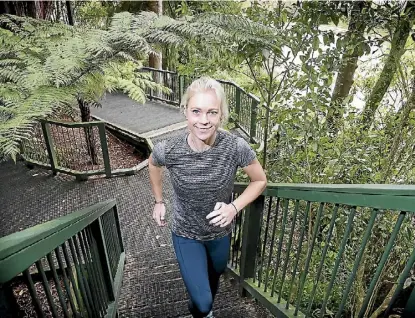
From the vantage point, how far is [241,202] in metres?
2.05

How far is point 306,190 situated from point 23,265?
1392 millimetres

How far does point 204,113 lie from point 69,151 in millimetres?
5192

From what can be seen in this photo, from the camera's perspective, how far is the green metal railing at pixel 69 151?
6.05 m

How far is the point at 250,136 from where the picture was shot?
825 cm

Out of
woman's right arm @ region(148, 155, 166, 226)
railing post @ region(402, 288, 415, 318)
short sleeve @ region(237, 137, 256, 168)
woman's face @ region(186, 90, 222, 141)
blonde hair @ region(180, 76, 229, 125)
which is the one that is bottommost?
woman's right arm @ region(148, 155, 166, 226)

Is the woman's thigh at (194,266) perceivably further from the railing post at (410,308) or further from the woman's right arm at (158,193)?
the railing post at (410,308)

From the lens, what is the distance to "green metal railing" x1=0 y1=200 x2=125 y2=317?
0.87 m

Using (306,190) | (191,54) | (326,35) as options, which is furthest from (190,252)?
(191,54)

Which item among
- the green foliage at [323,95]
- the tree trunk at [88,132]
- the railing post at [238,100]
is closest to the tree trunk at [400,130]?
the green foliage at [323,95]

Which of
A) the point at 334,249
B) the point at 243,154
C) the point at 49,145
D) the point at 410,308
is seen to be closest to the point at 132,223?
the point at 49,145

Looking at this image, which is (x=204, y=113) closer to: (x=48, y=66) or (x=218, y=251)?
(x=218, y=251)

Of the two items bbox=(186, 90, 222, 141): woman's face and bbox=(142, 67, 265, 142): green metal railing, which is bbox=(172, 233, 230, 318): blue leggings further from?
bbox=(142, 67, 265, 142): green metal railing

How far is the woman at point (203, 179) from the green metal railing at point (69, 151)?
13.8 feet

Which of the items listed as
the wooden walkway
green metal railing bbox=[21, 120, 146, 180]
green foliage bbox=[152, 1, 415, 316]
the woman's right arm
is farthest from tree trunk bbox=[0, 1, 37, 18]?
the woman's right arm
